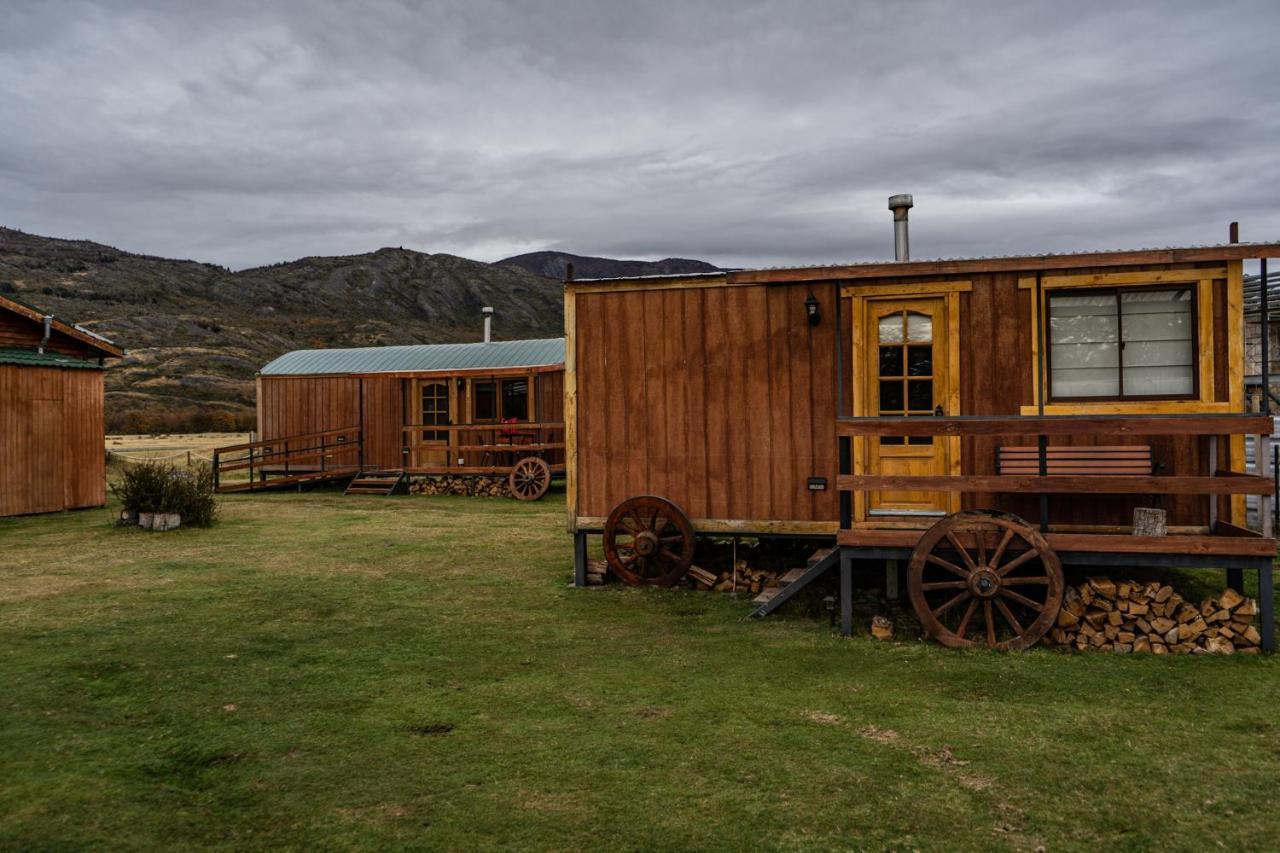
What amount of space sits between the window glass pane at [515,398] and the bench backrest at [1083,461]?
49.9 ft

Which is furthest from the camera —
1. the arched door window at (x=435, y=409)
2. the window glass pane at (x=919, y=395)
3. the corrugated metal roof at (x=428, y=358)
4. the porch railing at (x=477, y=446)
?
the arched door window at (x=435, y=409)

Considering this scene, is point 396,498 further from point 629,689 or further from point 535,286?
point 535,286

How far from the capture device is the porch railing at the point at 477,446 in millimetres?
20188

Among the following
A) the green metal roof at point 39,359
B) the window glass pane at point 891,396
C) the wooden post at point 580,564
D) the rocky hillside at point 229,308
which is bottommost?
the wooden post at point 580,564

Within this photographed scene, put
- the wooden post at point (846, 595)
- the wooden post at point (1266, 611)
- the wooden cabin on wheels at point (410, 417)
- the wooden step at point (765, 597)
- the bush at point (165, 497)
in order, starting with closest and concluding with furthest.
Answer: the wooden post at point (1266, 611) < the wooden post at point (846, 595) < the wooden step at point (765, 597) < the bush at point (165, 497) < the wooden cabin on wheels at point (410, 417)

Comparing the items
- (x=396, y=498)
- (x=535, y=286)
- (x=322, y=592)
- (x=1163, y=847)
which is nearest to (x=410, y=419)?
(x=396, y=498)

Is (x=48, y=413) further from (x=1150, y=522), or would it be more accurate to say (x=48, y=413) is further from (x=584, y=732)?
(x=1150, y=522)

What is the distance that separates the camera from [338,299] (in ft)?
342

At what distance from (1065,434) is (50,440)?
17.2 m

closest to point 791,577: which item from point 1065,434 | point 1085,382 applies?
point 1065,434

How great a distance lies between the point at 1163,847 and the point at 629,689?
3303mm

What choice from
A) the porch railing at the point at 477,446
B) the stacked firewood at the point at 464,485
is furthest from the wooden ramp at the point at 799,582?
the stacked firewood at the point at 464,485

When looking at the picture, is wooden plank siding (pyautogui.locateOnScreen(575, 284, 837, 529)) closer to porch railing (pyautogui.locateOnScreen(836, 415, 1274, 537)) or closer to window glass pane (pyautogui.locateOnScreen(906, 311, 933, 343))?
window glass pane (pyautogui.locateOnScreen(906, 311, 933, 343))

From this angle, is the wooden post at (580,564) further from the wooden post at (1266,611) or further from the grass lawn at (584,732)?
the wooden post at (1266,611)
